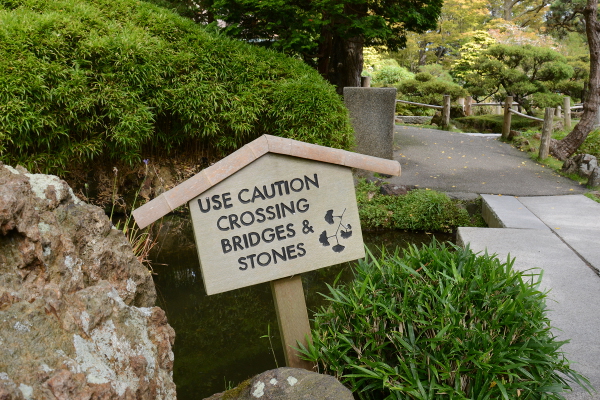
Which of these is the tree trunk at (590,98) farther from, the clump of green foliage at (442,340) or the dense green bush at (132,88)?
the clump of green foliage at (442,340)

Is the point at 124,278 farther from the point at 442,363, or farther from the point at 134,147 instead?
the point at 134,147

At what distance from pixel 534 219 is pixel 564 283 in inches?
78.4

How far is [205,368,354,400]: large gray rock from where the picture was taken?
2029mm

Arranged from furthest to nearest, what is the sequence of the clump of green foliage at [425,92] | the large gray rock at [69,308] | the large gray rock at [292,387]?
the clump of green foliage at [425,92] → the large gray rock at [292,387] → the large gray rock at [69,308]

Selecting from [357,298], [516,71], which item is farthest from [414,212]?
[516,71]

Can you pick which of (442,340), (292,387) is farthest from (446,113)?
(292,387)

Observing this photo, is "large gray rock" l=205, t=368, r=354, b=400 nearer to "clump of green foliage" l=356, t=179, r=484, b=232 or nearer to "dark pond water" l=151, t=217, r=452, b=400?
"dark pond water" l=151, t=217, r=452, b=400

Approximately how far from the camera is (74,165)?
546 centimetres

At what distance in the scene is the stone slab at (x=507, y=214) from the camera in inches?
199

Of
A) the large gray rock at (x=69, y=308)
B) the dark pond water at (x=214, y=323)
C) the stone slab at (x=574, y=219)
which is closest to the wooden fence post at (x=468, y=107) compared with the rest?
the stone slab at (x=574, y=219)

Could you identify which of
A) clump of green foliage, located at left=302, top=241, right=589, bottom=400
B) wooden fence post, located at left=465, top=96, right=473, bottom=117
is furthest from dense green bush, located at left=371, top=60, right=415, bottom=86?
clump of green foliage, located at left=302, top=241, right=589, bottom=400

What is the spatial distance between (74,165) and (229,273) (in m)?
4.02

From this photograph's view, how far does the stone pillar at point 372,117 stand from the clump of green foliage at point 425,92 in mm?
10468

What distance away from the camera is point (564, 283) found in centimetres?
345
